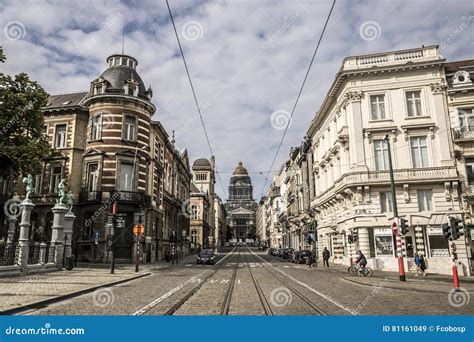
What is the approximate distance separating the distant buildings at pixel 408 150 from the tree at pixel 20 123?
23275 millimetres

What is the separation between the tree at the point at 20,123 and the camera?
78.3ft

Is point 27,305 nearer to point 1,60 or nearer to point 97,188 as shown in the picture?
point 1,60

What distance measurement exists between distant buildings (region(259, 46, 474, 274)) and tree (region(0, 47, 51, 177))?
76.4ft

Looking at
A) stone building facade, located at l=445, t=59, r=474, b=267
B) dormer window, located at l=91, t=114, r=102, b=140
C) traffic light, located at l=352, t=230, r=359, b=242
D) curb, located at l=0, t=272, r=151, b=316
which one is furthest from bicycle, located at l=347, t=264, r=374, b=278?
dormer window, located at l=91, t=114, r=102, b=140

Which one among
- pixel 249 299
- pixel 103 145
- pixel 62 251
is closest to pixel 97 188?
pixel 103 145

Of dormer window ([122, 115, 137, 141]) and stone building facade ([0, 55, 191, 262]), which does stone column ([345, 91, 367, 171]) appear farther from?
dormer window ([122, 115, 137, 141])

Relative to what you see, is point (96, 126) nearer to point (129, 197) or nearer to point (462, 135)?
point (129, 197)

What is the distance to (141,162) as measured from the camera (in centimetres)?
3359

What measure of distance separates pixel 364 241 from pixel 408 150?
7.76m

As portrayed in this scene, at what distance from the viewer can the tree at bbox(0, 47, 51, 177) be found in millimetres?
23875

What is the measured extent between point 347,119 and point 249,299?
22.4 m

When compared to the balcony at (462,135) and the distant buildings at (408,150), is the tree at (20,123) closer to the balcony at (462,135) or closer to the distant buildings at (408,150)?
the distant buildings at (408,150)

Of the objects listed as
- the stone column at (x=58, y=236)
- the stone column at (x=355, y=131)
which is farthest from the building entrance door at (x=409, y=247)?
the stone column at (x=58, y=236)

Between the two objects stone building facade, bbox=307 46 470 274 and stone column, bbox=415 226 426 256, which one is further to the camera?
stone building facade, bbox=307 46 470 274
